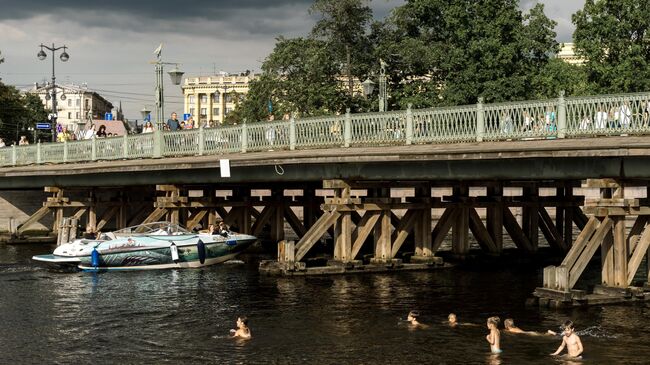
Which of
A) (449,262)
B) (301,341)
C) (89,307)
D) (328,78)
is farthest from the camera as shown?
(328,78)

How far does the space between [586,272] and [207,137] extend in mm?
15353

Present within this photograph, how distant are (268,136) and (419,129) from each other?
7.53 m

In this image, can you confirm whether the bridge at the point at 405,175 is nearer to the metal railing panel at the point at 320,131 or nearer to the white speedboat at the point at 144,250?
the metal railing panel at the point at 320,131

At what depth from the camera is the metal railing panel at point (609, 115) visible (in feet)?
76.5

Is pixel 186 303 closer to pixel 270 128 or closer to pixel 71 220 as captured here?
pixel 270 128

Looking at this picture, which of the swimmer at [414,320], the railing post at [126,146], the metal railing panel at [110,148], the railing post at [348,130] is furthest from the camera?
the metal railing panel at [110,148]

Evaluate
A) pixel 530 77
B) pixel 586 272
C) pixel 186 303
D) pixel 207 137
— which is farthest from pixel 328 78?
pixel 186 303

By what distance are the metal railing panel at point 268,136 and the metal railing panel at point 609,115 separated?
1222cm

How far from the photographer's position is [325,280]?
3250cm

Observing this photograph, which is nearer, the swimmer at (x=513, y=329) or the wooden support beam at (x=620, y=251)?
the swimmer at (x=513, y=329)

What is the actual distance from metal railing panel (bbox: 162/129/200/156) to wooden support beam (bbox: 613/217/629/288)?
18686mm

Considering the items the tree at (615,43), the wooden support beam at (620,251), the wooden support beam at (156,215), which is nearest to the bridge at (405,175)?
the wooden support beam at (620,251)

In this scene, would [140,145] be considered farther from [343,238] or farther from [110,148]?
[343,238]

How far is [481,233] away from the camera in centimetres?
3806
